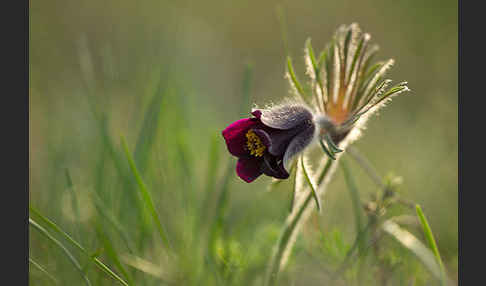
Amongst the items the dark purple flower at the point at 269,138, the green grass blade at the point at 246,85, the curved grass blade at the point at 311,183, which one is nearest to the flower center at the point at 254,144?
the dark purple flower at the point at 269,138

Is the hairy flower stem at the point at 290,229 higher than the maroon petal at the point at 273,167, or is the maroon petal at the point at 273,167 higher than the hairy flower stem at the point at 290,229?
the maroon petal at the point at 273,167

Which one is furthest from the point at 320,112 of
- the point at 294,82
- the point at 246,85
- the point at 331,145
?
the point at 246,85

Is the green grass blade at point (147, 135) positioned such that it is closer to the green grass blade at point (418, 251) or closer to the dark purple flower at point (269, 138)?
the dark purple flower at point (269, 138)

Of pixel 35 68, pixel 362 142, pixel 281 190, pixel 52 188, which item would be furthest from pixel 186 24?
pixel 52 188

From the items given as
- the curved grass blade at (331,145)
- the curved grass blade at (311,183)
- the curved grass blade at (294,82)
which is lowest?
the curved grass blade at (311,183)

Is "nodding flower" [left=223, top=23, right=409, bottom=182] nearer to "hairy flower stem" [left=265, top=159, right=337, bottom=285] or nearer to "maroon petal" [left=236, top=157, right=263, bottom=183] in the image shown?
"maroon petal" [left=236, top=157, right=263, bottom=183]

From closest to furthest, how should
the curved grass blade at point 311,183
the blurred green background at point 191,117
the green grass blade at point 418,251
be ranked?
1. the green grass blade at point 418,251
2. the curved grass blade at point 311,183
3. the blurred green background at point 191,117

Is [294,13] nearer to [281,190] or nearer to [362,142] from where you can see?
[362,142]

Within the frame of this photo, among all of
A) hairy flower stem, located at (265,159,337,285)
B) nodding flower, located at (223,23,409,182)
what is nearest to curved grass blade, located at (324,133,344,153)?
nodding flower, located at (223,23,409,182)
